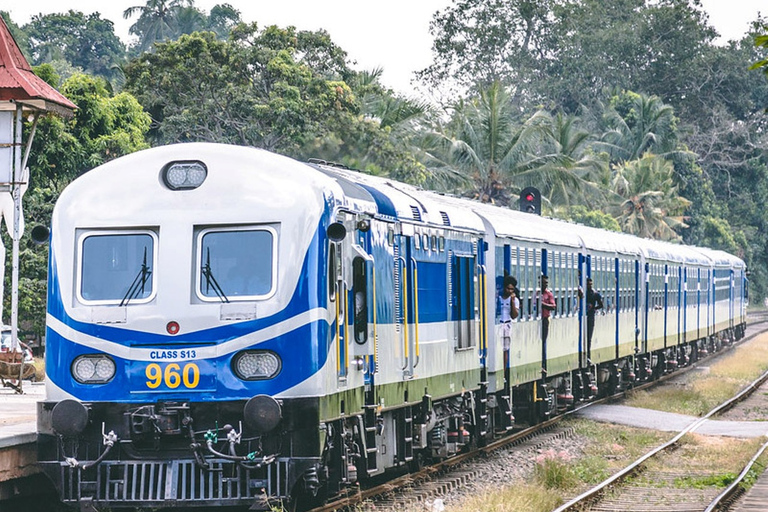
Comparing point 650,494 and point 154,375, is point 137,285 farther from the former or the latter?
point 650,494

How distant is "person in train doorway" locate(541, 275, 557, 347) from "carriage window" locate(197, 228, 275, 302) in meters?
10.5

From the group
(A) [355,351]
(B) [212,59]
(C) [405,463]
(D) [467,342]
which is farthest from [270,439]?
(B) [212,59]

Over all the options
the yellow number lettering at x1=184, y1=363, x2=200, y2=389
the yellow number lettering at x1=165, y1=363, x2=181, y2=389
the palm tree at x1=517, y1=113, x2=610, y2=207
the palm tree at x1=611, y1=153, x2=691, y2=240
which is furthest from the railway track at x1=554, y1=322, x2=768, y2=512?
the palm tree at x1=611, y1=153, x2=691, y2=240

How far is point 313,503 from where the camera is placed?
1252 centimetres

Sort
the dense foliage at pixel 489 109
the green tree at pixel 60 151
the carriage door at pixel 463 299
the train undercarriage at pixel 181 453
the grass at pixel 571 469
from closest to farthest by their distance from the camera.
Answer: the train undercarriage at pixel 181 453 < the grass at pixel 571 469 < the carriage door at pixel 463 299 < the green tree at pixel 60 151 < the dense foliage at pixel 489 109

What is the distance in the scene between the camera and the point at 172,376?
1092 centimetres

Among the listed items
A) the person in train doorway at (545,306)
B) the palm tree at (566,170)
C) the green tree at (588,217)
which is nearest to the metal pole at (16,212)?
the person in train doorway at (545,306)

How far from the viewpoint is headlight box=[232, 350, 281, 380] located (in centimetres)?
1088

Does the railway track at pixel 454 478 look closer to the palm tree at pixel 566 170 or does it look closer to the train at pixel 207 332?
the train at pixel 207 332

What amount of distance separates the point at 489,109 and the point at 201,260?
109ft

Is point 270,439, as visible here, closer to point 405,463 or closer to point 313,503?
point 313,503

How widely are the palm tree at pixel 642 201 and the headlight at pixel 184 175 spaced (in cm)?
5262

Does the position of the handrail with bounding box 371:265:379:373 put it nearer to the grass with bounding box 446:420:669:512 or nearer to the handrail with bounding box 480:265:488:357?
the grass with bounding box 446:420:669:512

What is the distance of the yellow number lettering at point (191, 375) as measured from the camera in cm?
1087
